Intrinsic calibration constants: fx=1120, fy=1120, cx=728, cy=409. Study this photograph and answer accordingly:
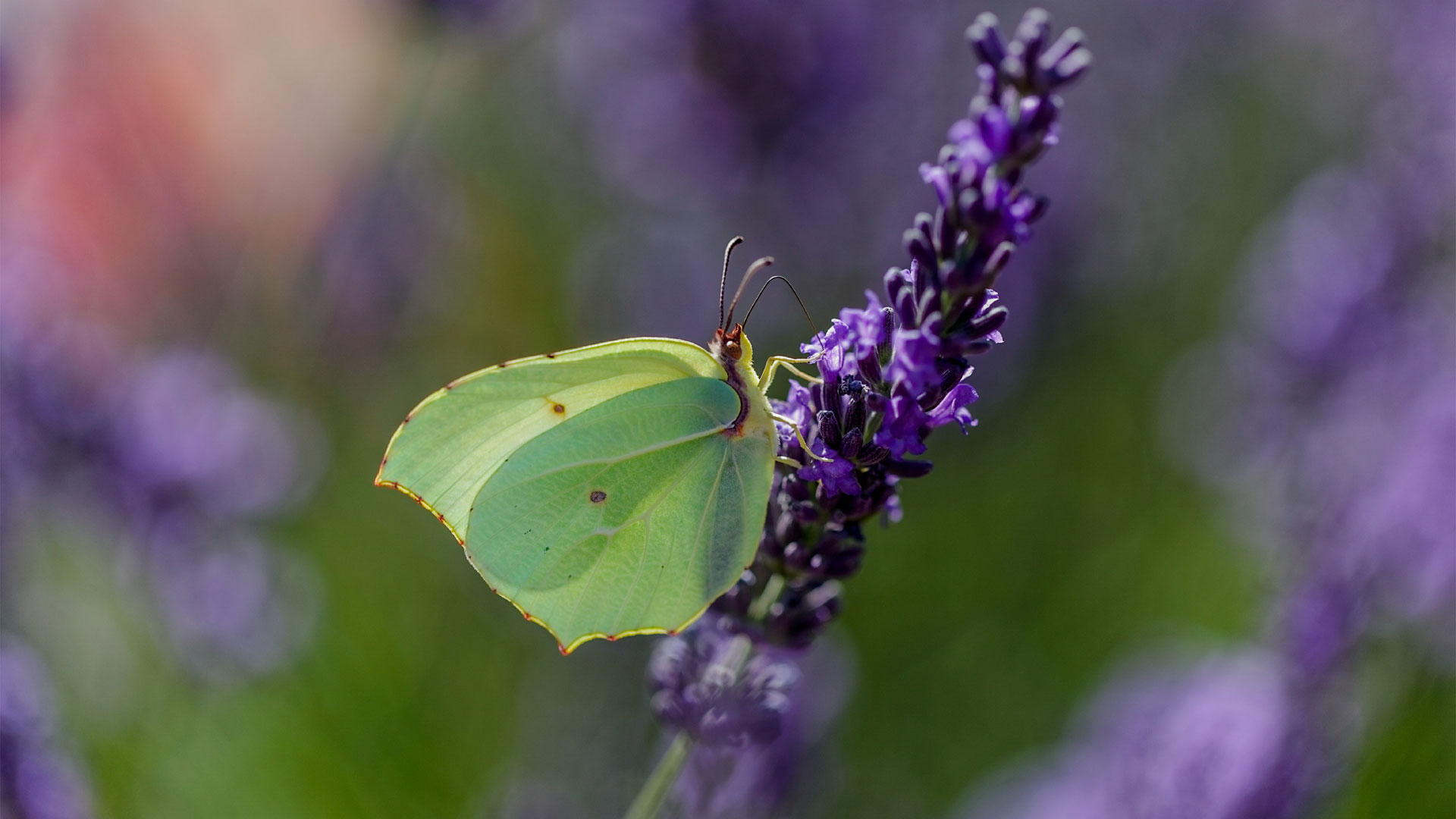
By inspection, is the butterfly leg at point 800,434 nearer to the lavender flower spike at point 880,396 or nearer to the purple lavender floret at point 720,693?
the lavender flower spike at point 880,396

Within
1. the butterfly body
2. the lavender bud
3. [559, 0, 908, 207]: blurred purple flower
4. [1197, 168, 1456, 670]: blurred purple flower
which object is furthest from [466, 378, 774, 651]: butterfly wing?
[559, 0, 908, 207]: blurred purple flower

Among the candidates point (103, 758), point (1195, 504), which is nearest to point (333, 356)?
point (103, 758)

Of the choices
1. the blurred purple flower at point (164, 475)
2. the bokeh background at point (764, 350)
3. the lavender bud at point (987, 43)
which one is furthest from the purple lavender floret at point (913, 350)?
the blurred purple flower at point (164, 475)

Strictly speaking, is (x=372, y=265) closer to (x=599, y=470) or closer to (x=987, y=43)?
(x=599, y=470)

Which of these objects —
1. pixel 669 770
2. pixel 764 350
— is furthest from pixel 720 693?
pixel 764 350

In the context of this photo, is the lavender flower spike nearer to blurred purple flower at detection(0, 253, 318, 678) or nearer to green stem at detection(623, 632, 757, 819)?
green stem at detection(623, 632, 757, 819)

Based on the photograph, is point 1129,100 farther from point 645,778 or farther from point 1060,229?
point 645,778
